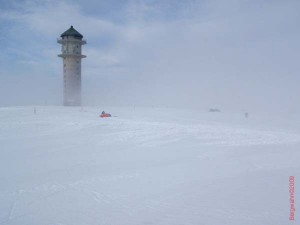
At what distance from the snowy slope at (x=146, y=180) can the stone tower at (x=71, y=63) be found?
26.7 m

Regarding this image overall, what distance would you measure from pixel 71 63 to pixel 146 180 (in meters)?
A: 35.8

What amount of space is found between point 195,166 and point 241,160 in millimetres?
1884

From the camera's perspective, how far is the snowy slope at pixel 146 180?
5.33 meters

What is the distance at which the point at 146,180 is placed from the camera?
7461 millimetres

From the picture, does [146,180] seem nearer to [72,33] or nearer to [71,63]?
[71,63]

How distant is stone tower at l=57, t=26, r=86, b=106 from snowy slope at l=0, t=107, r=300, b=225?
87.6 feet

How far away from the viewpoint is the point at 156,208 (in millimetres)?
5656

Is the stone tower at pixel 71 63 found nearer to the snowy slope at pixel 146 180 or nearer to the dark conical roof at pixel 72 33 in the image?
the dark conical roof at pixel 72 33

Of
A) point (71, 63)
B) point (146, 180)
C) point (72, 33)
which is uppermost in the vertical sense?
point (72, 33)

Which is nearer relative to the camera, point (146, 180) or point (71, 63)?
point (146, 180)

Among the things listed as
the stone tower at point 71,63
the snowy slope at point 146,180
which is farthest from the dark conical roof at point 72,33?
the snowy slope at point 146,180

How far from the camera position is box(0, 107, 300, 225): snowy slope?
17.5 feet

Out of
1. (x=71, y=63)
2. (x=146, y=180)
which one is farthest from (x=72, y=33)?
(x=146, y=180)

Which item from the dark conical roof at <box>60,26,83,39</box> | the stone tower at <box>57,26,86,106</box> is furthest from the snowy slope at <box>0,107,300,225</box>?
the dark conical roof at <box>60,26,83,39</box>
